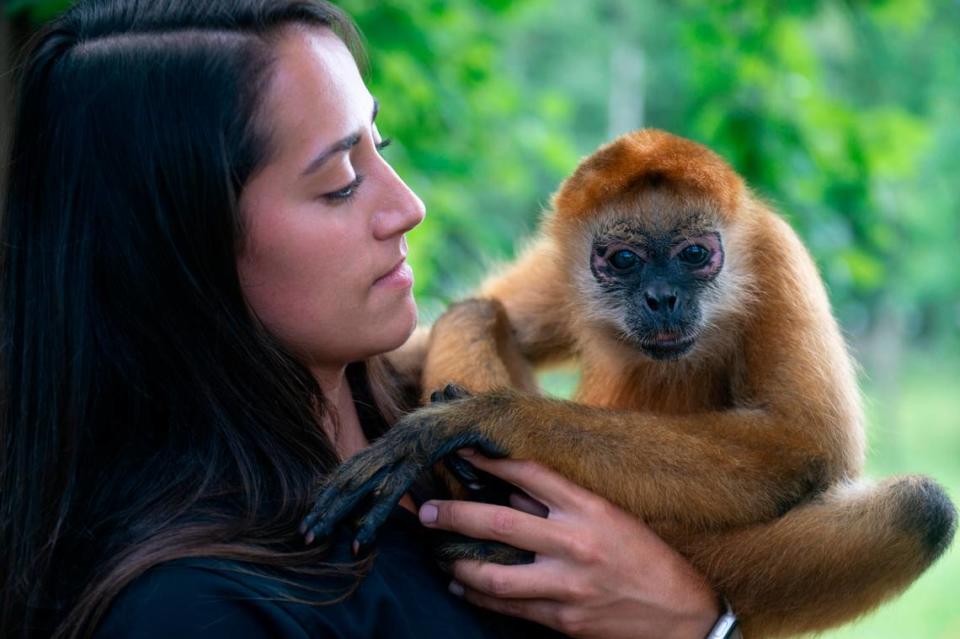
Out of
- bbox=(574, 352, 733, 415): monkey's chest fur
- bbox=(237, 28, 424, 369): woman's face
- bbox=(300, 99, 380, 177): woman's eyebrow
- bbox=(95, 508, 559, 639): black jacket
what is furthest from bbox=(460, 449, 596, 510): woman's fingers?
bbox=(300, 99, 380, 177): woman's eyebrow

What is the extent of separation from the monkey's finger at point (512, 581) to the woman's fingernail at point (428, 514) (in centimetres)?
14

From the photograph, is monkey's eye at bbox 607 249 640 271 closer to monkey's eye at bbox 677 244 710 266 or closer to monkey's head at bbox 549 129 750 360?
monkey's head at bbox 549 129 750 360

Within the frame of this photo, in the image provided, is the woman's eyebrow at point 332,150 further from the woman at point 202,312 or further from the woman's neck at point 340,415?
the woman's neck at point 340,415

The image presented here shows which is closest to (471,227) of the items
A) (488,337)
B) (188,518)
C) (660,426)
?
(488,337)

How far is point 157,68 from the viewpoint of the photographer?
92.8 inches

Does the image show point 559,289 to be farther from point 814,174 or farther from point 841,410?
point 814,174

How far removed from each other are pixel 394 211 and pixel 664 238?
1.50 meters

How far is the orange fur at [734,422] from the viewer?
9.92 feet

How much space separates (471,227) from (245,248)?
11.4 feet

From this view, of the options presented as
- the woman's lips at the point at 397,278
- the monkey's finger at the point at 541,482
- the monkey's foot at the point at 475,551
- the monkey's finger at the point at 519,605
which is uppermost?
the woman's lips at the point at 397,278

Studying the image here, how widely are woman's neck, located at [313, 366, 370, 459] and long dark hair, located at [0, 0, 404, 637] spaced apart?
0.32 m

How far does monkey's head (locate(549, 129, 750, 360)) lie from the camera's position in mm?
3725

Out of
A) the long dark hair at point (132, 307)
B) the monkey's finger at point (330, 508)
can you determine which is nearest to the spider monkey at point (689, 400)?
the monkey's finger at point (330, 508)

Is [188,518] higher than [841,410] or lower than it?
lower
